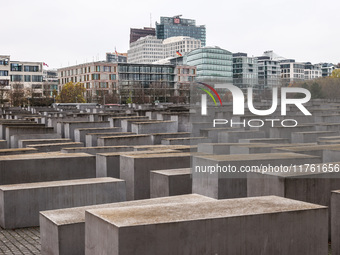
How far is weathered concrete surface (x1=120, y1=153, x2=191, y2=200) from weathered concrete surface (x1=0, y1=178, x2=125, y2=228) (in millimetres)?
1561

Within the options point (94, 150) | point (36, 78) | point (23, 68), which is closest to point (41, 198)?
point (94, 150)

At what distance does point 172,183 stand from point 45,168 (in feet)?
14.1

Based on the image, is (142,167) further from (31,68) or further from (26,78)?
(31,68)

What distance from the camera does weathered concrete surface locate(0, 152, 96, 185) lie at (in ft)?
47.6

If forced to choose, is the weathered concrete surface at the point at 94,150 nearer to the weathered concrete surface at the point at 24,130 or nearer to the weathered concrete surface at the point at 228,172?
the weathered concrete surface at the point at 228,172

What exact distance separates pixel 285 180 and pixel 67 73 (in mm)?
131056

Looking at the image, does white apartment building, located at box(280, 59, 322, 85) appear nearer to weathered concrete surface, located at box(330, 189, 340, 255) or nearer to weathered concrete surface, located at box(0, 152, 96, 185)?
weathered concrete surface, located at box(0, 152, 96, 185)

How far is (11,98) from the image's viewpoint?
97.3 metres

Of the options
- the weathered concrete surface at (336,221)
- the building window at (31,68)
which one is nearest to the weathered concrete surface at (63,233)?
the weathered concrete surface at (336,221)

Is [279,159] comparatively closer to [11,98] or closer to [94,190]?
[94,190]

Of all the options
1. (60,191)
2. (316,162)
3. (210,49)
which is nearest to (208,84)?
(316,162)

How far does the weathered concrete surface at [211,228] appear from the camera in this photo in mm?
6770

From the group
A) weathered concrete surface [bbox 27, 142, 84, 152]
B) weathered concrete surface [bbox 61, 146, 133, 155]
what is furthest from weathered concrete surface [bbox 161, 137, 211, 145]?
weathered concrete surface [bbox 27, 142, 84, 152]

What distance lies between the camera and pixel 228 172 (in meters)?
11.9
